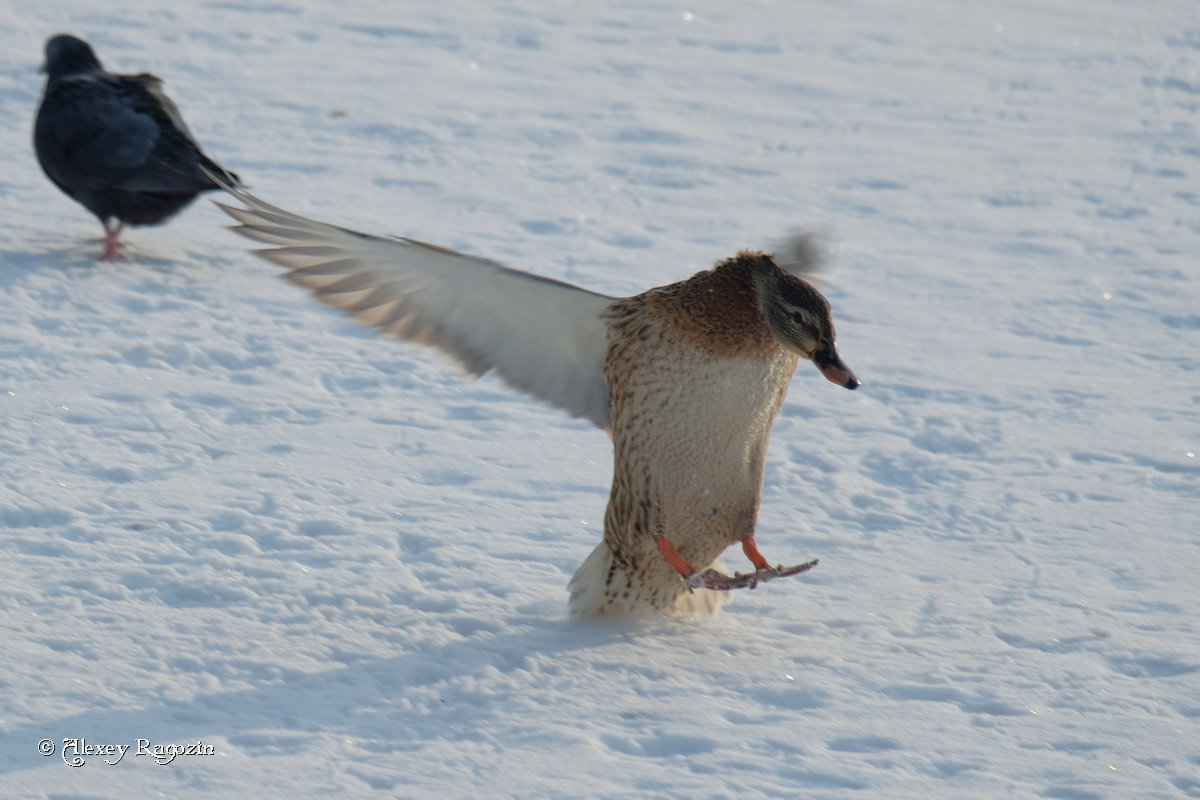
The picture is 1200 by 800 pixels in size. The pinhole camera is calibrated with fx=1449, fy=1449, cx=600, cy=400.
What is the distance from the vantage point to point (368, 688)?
303 cm

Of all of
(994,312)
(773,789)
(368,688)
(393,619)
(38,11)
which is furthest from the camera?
(38,11)

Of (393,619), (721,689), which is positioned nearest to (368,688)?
(393,619)

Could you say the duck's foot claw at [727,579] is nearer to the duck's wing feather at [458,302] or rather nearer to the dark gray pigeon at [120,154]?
the duck's wing feather at [458,302]

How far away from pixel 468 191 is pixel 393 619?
3.55 m

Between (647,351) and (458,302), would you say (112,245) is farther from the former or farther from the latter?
(647,351)

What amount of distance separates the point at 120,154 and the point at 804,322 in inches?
129

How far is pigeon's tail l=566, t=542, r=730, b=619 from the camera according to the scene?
3506mm

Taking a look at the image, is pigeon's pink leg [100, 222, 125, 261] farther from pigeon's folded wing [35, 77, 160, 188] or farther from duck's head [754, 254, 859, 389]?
duck's head [754, 254, 859, 389]

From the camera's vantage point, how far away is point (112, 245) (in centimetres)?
548

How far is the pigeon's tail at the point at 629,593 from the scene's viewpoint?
3506 millimetres

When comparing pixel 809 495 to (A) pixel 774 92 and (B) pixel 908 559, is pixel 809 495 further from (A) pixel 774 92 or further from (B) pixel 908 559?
(A) pixel 774 92

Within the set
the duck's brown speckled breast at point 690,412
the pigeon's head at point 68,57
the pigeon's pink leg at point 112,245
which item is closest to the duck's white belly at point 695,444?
the duck's brown speckled breast at point 690,412

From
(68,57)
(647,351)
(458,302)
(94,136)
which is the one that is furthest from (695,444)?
(68,57)

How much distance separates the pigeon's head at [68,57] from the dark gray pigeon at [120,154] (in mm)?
315
